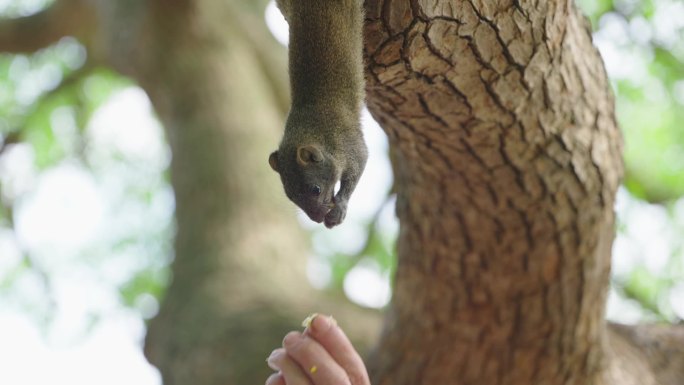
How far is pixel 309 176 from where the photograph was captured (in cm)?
122

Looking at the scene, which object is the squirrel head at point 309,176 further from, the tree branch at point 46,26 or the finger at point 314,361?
the tree branch at point 46,26

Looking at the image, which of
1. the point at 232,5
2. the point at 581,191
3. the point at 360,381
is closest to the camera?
the point at 360,381

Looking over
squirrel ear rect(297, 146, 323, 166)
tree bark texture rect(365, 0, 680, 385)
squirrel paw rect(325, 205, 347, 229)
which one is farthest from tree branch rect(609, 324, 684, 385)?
squirrel ear rect(297, 146, 323, 166)

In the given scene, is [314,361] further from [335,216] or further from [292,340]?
[335,216]

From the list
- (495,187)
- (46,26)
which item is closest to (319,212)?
(495,187)

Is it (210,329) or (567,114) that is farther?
(210,329)

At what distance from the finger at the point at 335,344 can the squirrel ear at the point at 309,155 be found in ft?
1.83

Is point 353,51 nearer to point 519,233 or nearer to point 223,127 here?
point 519,233

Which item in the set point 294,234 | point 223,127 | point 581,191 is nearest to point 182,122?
point 223,127

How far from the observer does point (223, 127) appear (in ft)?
11.9

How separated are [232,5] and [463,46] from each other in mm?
3262

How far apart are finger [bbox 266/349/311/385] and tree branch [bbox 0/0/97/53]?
3779 millimetres

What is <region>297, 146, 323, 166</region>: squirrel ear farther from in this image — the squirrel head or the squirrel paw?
the squirrel paw

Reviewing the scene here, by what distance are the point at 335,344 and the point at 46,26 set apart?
13.2ft
